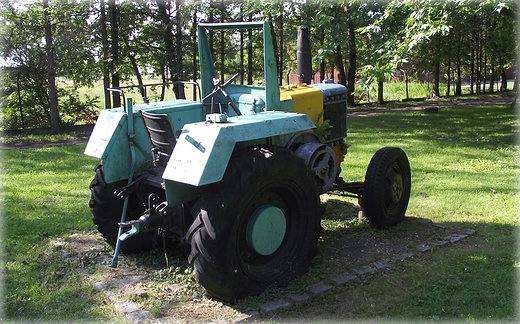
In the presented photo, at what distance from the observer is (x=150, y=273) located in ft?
14.7

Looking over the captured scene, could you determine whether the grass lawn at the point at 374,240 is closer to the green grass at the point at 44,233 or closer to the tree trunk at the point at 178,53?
the green grass at the point at 44,233

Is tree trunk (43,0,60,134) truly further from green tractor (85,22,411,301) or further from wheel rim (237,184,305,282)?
wheel rim (237,184,305,282)

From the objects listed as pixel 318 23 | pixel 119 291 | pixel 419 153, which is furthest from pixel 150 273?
pixel 318 23

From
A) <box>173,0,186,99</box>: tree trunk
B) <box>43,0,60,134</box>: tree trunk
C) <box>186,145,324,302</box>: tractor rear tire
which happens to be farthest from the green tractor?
<box>173,0,186,99</box>: tree trunk

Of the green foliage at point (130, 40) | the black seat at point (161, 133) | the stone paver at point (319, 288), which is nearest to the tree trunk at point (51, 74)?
the green foliage at point (130, 40)

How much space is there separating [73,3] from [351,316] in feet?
46.7

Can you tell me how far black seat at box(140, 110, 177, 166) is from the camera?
157 inches

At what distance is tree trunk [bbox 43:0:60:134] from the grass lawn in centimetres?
516

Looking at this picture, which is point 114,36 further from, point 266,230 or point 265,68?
point 266,230

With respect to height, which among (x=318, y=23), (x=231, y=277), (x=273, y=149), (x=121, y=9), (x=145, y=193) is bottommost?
(x=231, y=277)

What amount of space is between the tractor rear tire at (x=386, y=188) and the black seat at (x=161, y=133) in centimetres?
221

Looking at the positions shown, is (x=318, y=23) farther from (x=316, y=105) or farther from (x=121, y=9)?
(x=121, y=9)

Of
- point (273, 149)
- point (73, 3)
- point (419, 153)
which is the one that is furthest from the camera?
point (73, 3)

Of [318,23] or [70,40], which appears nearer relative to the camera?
[318,23]
